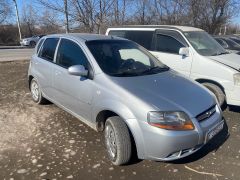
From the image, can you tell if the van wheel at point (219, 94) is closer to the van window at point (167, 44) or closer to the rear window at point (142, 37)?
the van window at point (167, 44)

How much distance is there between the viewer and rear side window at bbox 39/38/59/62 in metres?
5.43

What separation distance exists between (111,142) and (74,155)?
0.64m

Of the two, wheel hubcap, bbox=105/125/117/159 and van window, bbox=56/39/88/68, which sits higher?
van window, bbox=56/39/88/68

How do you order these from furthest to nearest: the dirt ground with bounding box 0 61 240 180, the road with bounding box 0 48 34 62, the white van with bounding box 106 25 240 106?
the road with bounding box 0 48 34 62
the white van with bounding box 106 25 240 106
the dirt ground with bounding box 0 61 240 180

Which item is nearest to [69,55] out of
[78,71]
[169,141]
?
[78,71]

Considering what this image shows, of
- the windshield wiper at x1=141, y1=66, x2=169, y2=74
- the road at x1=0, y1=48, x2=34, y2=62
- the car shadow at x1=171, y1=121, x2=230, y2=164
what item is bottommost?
the road at x1=0, y1=48, x2=34, y2=62

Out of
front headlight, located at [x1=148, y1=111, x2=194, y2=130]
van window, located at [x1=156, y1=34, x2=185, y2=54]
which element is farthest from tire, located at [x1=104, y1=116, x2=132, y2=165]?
van window, located at [x1=156, y1=34, x2=185, y2=54]

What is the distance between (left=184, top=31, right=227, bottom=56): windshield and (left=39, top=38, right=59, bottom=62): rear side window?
3212 millimetres

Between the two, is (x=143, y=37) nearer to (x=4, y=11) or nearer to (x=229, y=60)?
(x=229, y=60)

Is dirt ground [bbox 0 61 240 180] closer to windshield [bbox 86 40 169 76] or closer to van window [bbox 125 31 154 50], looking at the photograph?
windshield [bbox 86 40 169 76]

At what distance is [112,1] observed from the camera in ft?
38.4

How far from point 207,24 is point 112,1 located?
7.73m

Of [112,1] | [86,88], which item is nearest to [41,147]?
[86,88]

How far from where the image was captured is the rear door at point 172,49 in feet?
21.6
